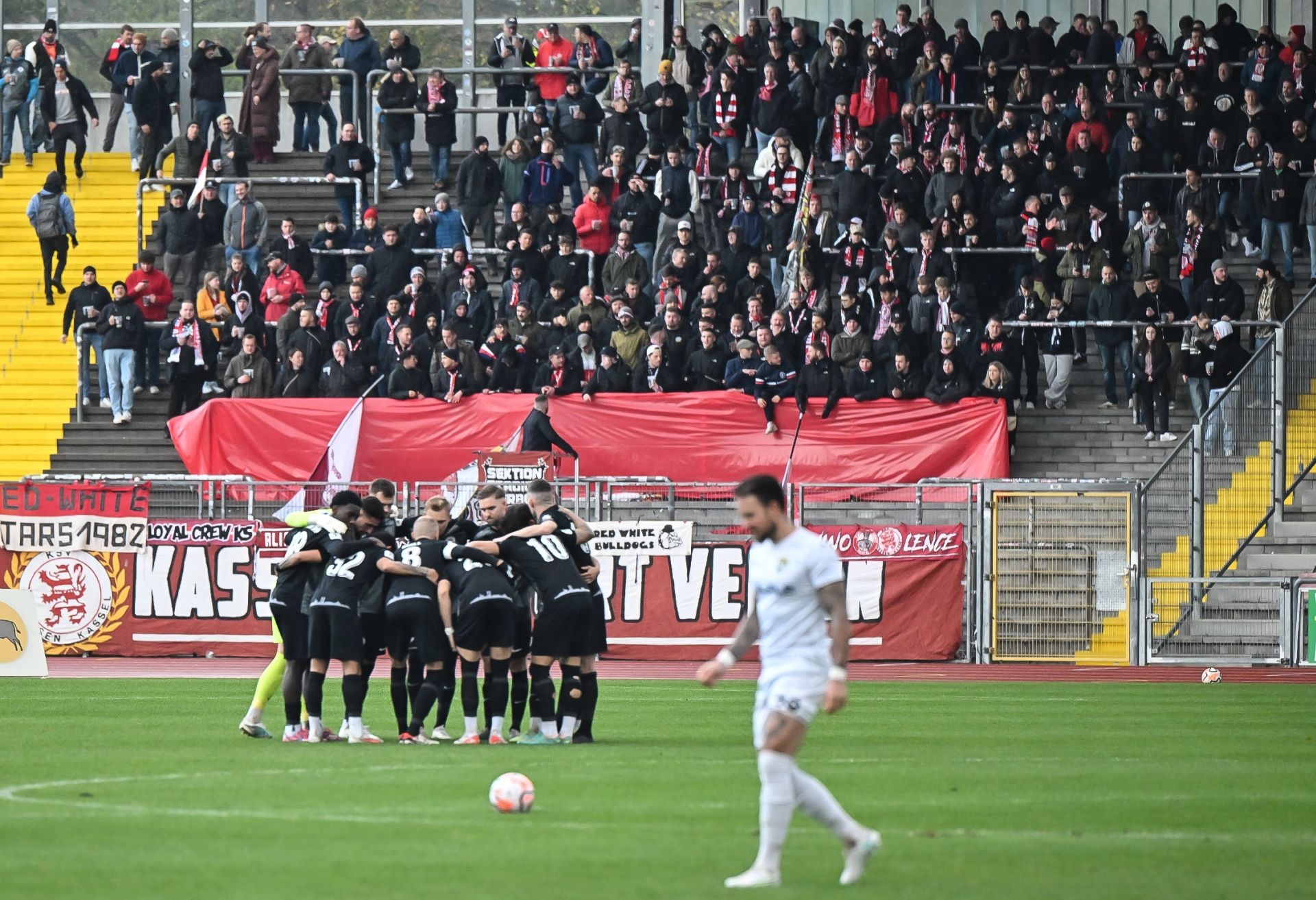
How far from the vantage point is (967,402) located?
90.9 feet

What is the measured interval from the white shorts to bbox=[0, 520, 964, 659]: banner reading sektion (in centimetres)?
1653

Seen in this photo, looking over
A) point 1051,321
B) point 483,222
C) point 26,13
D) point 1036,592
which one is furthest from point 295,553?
point 26,13

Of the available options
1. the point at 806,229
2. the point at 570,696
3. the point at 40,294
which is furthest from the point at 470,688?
the point at 40,294

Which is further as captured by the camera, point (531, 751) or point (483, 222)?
point (483, 222)

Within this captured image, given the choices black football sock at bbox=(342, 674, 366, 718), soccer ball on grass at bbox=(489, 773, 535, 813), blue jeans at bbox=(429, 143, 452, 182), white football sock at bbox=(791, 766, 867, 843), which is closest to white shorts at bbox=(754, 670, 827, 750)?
white football sock at bbox=(791, 766, 867, 843)

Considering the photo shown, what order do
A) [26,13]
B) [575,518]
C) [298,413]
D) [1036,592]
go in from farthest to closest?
[26,13], [298,413], [1036,592], [575,518]

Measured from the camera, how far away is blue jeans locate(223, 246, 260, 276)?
33.1m

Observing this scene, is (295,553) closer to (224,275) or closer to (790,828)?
(790,828)

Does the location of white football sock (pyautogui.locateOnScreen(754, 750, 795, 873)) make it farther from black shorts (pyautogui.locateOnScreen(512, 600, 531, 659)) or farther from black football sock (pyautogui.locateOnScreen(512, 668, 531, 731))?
black football sock (pyautogui.locateOnScreen(512, 668, 531, 731))

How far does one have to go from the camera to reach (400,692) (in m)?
16.0

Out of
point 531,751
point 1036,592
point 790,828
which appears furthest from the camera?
point 1036,592

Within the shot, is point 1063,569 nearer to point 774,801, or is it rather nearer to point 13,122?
point 774,801

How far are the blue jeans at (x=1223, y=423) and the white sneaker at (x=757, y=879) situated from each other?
1849 centimetres

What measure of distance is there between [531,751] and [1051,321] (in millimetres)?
15590
